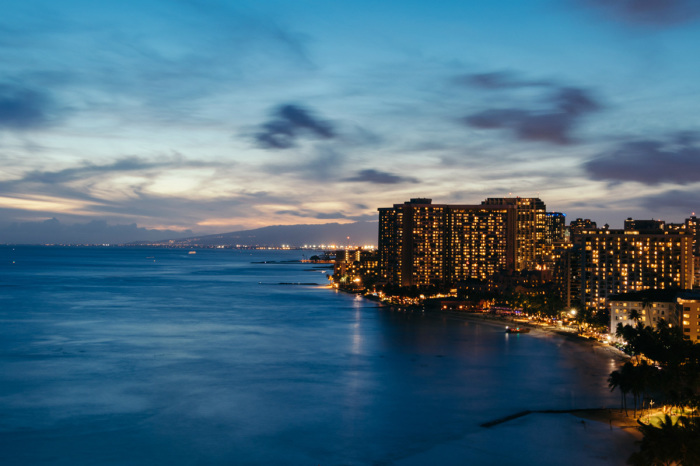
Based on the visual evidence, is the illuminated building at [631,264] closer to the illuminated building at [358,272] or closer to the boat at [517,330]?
the boat at [517,330]

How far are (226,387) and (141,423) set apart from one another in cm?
894

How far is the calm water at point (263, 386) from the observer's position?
32281mm

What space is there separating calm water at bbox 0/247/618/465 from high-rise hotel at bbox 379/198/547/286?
5676 centimetres

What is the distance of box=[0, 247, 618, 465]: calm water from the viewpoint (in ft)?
106

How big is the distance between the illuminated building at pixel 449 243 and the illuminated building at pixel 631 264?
1868 inches

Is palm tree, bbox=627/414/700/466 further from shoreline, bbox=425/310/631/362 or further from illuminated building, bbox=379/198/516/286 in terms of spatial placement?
illuminated building, bbox=379/198/516/286

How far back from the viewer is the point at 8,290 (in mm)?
117500

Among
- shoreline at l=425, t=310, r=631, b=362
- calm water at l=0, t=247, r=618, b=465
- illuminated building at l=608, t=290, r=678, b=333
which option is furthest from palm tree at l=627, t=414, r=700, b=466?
illuminated building at l=608, t=290, r=678, b=333

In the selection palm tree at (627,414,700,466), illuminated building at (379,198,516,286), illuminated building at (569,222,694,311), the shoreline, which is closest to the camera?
palm tree at (627,414,700,466)

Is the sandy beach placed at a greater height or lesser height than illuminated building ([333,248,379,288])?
lesser

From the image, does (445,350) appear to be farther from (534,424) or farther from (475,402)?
(534,424)

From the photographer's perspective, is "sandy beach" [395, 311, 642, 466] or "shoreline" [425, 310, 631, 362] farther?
"shoreline" [425, 310, 631, 362]

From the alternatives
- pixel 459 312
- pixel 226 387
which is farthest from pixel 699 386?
pixel 459 312

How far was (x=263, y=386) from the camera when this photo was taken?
4425cm
